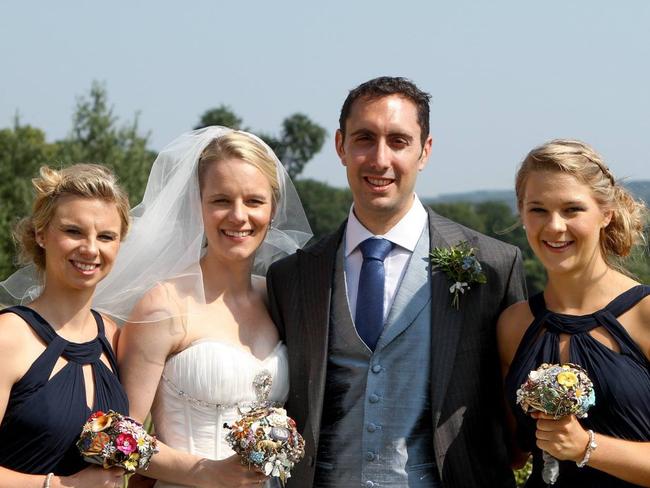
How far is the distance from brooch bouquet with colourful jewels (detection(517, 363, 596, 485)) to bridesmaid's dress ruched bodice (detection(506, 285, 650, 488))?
18 centimetres

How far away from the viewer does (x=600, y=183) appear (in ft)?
16.6

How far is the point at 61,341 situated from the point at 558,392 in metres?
2.38

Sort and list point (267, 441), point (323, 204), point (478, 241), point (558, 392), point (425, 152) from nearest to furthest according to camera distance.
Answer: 1. point (558, 392)
2. point (267, 441)
3. point (478, 241)
4. point (425, 152)
5. point (323, 204)

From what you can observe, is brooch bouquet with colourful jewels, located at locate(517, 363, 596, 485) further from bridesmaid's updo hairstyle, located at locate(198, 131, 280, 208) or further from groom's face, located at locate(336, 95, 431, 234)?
bridesmaid's updo hairstyle, located at locate(198, 131, 280, 208)

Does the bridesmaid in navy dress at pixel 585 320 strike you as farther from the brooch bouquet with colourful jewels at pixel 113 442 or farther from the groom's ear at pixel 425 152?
the brooch bouquet with colourful jewels at pixel 113 442

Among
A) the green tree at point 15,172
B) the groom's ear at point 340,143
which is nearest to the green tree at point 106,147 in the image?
the green tree at point 15,172

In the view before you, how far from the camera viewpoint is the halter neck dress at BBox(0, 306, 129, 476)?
4605 millimetres

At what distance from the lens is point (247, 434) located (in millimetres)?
4793

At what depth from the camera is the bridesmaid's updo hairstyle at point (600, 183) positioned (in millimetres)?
5039

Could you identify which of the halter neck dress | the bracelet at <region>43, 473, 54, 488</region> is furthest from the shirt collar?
the bracelet at <region>43, 473, 54, 488</region>

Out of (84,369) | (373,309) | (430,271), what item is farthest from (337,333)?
(84,369)

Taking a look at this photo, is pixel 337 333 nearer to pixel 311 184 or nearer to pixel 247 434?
pixel 247 434

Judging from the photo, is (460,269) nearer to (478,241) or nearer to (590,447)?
(478,241)

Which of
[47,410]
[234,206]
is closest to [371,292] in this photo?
[234,206]
